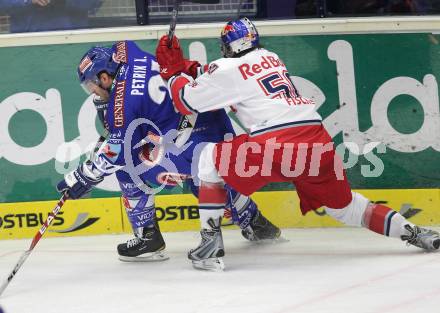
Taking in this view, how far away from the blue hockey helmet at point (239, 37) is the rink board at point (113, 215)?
3.77ft

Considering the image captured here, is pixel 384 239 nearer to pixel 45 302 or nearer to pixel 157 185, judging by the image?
pixel 157 185

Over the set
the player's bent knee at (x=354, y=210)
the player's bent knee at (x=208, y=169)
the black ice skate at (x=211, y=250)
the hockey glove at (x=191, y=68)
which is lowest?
the black ice skate at (x=211, y=250)

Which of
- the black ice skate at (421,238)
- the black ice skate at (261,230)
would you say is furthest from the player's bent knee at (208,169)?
the black ice skate at (421,238)

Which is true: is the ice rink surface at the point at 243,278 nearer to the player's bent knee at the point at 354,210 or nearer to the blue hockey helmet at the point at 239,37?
the player's bent knee at the point at 354,210

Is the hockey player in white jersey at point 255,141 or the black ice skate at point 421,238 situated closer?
the hockey player in white jersey at point 255,141

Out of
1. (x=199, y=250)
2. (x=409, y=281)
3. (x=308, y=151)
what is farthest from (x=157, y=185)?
(x=409, y=281)

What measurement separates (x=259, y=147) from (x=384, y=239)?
3.14 ft

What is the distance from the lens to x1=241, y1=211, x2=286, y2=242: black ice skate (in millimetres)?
4980

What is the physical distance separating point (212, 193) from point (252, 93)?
0.47m

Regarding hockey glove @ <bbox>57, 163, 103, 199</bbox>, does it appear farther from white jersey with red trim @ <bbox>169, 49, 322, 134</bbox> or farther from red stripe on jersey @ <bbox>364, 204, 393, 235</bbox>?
red stripe on jersey @ <bbox>364, 204, 393, 235</bbox>

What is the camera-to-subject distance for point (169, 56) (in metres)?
4.46

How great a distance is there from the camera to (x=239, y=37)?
4.38m

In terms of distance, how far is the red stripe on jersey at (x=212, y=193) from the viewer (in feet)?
14.3

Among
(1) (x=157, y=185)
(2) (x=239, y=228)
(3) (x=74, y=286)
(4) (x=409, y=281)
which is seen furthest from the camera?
(2) (x=239, y=228)
